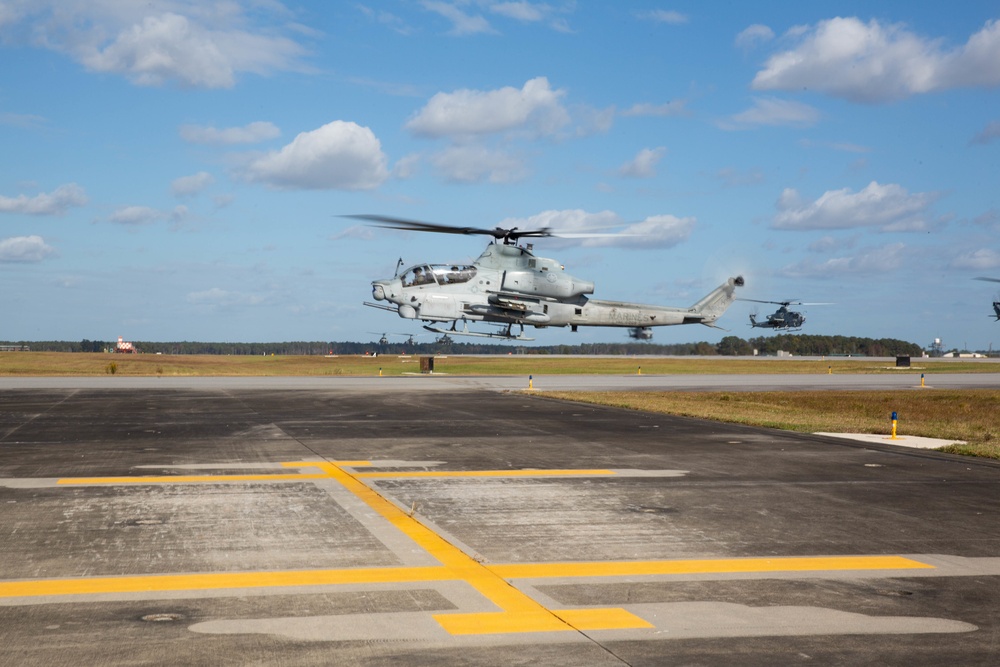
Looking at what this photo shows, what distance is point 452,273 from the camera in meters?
50.1

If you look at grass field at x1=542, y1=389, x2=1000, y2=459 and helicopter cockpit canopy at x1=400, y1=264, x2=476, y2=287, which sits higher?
helicopter cockpit canopy at x1=400, y1=264, x2=476, y2=287

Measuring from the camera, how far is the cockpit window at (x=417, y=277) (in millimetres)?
49500

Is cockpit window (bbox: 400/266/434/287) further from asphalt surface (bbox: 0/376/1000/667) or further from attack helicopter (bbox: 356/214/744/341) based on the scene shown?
asphalt surface (bbox: 0/376/1000/667)

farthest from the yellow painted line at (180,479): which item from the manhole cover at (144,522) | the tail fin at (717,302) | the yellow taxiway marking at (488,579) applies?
the tail fin at (717,302)

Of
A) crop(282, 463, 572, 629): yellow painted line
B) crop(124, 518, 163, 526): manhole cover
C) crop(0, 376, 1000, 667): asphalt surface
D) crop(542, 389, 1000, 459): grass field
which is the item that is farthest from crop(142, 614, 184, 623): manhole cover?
crop(542, 389, 1000, 459): grass field

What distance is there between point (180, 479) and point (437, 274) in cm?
3432

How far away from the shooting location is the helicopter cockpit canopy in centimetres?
4959

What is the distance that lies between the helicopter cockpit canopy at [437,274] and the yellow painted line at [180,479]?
3316 centimetres

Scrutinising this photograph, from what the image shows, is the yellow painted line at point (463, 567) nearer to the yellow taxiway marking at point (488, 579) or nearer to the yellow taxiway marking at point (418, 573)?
the yellow taxiway marking at point (488, 579)

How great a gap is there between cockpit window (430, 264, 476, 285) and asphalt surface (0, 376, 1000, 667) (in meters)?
28.3

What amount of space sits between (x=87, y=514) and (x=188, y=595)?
4.89 metres

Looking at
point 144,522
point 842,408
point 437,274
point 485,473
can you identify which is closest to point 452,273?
point 437,274

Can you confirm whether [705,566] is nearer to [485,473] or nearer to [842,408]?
[485,473]

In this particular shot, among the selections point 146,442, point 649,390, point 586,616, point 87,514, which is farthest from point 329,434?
point 649,390
